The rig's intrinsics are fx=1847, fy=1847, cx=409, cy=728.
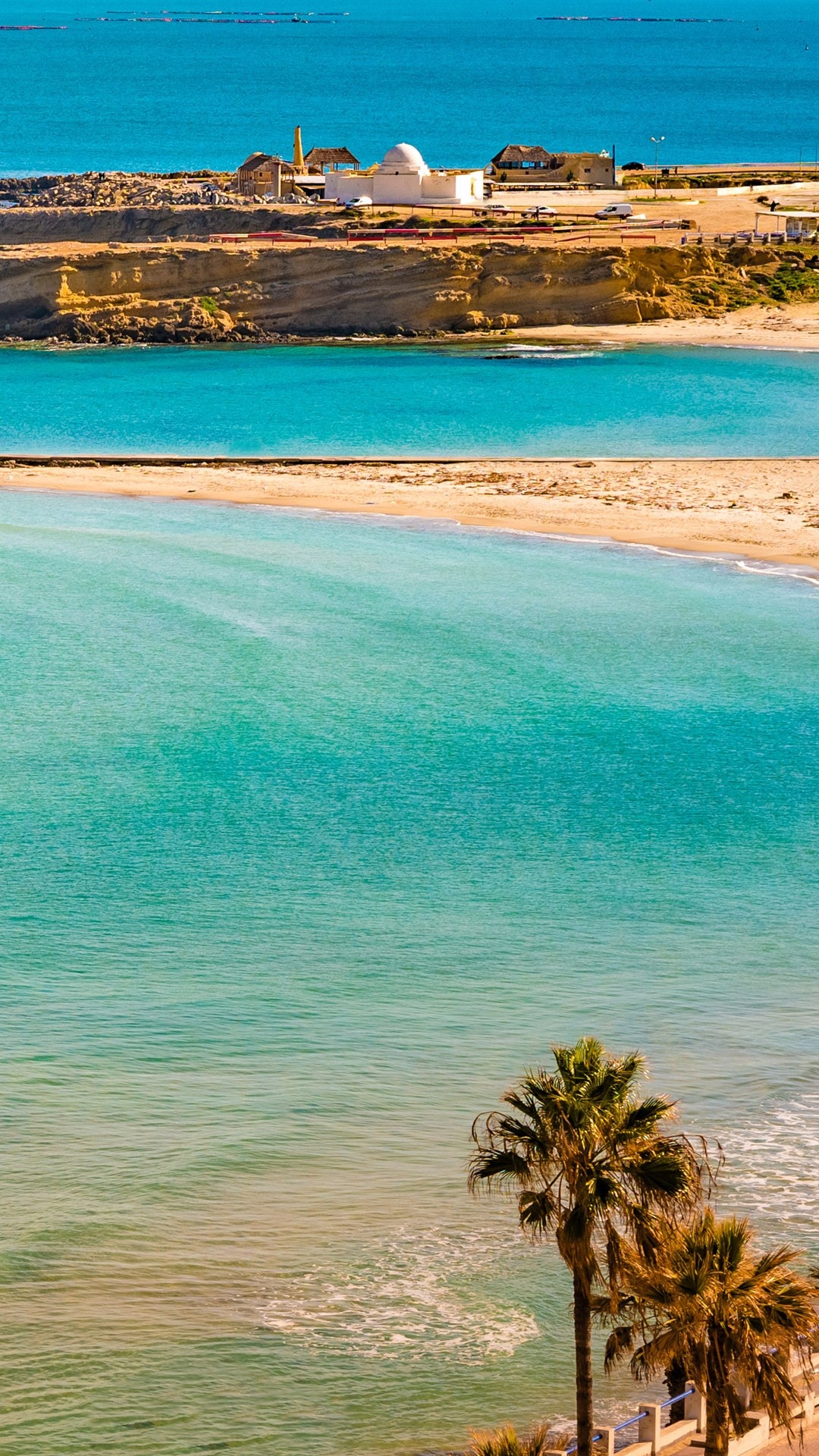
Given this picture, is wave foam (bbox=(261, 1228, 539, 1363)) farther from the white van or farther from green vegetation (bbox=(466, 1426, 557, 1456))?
the white van

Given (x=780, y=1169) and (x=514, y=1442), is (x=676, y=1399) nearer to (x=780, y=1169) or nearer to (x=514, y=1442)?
(x=514, y=1442)

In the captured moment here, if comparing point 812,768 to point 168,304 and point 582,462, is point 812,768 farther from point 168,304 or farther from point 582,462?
point 168,304

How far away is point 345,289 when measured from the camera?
7462cm

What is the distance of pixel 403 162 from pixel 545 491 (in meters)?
40.7

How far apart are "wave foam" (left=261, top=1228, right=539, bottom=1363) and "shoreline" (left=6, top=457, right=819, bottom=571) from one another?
29591 mm

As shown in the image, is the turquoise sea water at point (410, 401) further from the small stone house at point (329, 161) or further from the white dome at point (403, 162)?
the small stone house at point (329, 161)

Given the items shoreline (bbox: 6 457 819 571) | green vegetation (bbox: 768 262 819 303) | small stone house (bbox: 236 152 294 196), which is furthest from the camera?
small stone house (bbox: 236 152 294 196)

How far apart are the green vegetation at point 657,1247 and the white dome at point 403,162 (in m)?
78.4

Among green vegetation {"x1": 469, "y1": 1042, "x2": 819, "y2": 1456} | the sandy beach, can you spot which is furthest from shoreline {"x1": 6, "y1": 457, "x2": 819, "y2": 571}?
green vegetation {"x1": 469, "y1": 1042, "x2": 819, "y2": 1456}

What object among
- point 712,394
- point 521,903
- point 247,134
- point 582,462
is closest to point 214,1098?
point 521,903

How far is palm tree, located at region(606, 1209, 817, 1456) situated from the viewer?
12.0 metres

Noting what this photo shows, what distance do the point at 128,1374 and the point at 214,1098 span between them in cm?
522

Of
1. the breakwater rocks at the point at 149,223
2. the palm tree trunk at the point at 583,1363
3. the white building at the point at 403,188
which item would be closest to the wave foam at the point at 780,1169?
the palm tree trunk at the point at 583,1363

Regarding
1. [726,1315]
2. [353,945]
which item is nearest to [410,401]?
[353,945]
